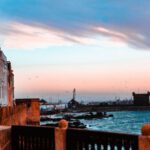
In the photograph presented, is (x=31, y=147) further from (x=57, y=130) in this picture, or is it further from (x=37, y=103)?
(x=37, y=103)

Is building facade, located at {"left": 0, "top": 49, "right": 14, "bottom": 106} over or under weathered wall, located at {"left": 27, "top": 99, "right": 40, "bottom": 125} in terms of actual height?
over

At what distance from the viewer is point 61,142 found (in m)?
10.8

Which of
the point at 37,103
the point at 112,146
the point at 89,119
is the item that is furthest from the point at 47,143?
the point at 89,119

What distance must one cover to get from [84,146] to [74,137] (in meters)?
0.41

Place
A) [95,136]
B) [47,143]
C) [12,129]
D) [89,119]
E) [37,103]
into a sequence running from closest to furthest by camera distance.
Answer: [95,136], [47,143], [12,129], [37,103], [89,119]

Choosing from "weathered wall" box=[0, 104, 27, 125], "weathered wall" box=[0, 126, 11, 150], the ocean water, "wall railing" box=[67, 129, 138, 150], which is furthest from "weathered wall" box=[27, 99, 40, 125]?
"wall railing" box=[67, 129, 138, 150]

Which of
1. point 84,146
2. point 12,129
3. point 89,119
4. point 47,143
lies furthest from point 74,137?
point 89,119

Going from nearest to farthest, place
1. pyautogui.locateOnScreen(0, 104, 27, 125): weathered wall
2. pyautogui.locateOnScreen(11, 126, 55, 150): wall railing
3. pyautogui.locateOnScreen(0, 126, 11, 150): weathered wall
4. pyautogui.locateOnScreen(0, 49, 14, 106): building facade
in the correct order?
pyautogui.locateOnScreen(11, 126, 55, 150): wall railing → pyautogui.locateOnScreen(0, 126, 11, 150): weathered wall → pyautogui.locateOnScreen(0, 104, 27, 125): weathered wall → pyautogui.locateOnScreen(0, 49, 14, 106): building facade

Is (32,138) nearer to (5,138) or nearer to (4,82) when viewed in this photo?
(5,138)

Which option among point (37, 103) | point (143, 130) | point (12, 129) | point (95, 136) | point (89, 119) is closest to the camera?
point (143, 130)

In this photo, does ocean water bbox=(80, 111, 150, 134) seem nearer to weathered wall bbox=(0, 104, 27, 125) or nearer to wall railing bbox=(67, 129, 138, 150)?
weathered wall bbox=(0, 104, 27, 125)

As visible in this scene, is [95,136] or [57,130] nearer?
[95,136]

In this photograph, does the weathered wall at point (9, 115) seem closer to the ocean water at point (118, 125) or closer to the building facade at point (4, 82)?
the building facade at point (4, 82)

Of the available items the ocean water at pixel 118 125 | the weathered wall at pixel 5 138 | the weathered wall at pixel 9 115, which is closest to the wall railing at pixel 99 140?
the weathered wall at pixel 5 138
